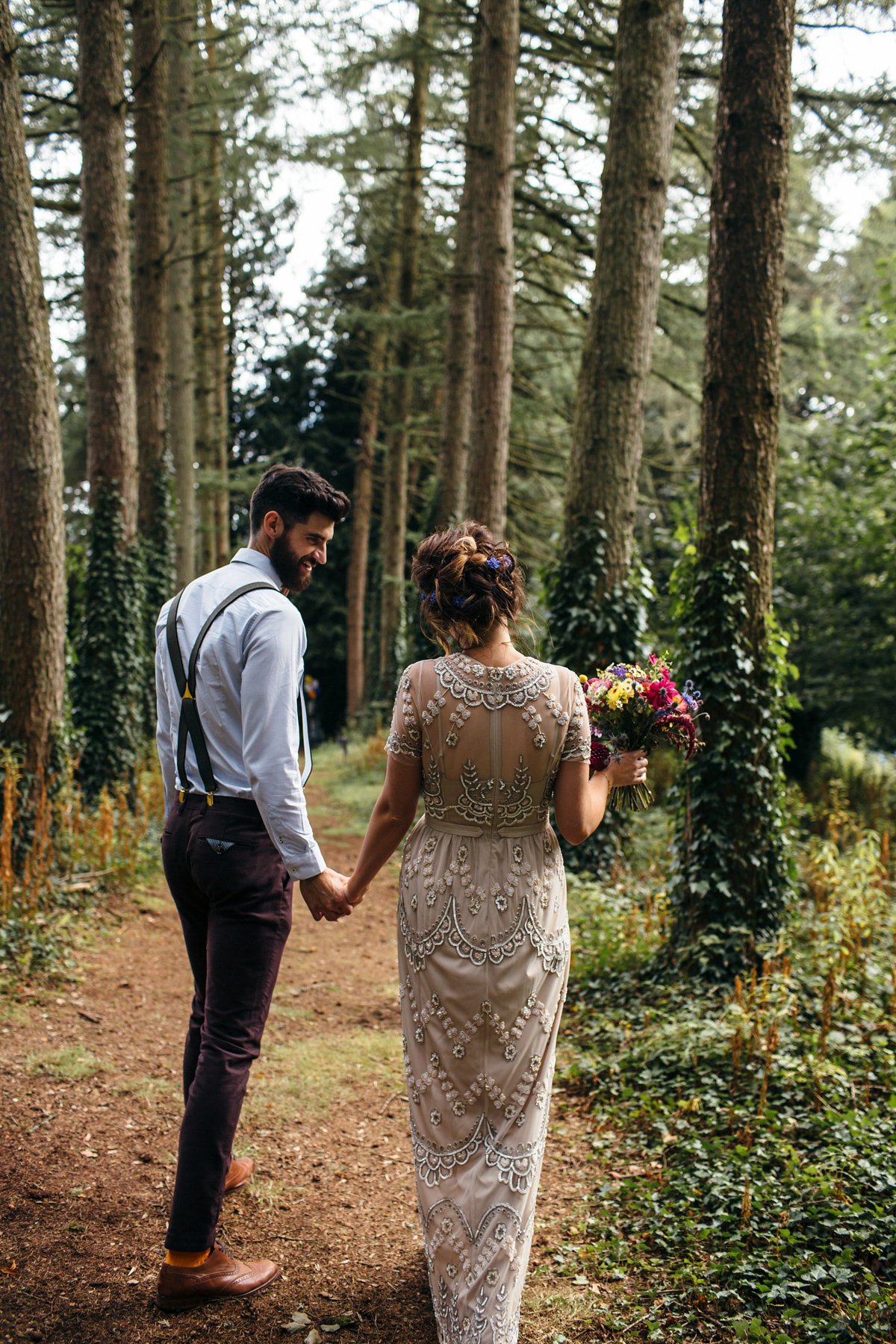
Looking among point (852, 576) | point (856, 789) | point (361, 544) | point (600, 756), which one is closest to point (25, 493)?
point (600, 756)

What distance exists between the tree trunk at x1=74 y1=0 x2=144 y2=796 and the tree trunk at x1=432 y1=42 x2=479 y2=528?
4225 millimetres

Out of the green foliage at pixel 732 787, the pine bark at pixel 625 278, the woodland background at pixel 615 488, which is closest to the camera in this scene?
the woodland background at pixel 615 488

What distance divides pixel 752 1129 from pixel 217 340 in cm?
1699

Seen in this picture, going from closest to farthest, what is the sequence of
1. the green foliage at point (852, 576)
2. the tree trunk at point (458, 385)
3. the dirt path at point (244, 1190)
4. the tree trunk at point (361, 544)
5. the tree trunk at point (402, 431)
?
the dirt path at point (244, 1190)
the green foliage at point (852, 576)
the tree trunk at point (458, 385)
the tree trunk at point (402, 431)
the tree trunk at point (361, 544)

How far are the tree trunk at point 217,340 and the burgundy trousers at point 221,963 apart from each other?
13.5 m

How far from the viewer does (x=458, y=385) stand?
12406 millimetres

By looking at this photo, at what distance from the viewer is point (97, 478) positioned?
9.56 meters

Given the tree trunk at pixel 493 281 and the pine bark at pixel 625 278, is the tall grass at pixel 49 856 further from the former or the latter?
the tree trunk at pixel 493 281

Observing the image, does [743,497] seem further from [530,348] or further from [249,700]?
[530,348]

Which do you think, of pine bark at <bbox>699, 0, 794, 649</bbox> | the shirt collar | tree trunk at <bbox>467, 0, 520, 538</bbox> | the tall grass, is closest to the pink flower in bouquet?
the shirt collar

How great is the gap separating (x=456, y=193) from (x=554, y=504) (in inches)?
223

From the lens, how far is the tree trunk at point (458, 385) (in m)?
12.3

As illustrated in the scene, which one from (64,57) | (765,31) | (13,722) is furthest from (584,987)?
(64,57)

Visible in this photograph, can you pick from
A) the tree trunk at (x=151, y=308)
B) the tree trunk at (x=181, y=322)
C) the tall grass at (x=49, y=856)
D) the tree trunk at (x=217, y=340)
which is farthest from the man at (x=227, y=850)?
the tree trunk at (x=217, y=340)
